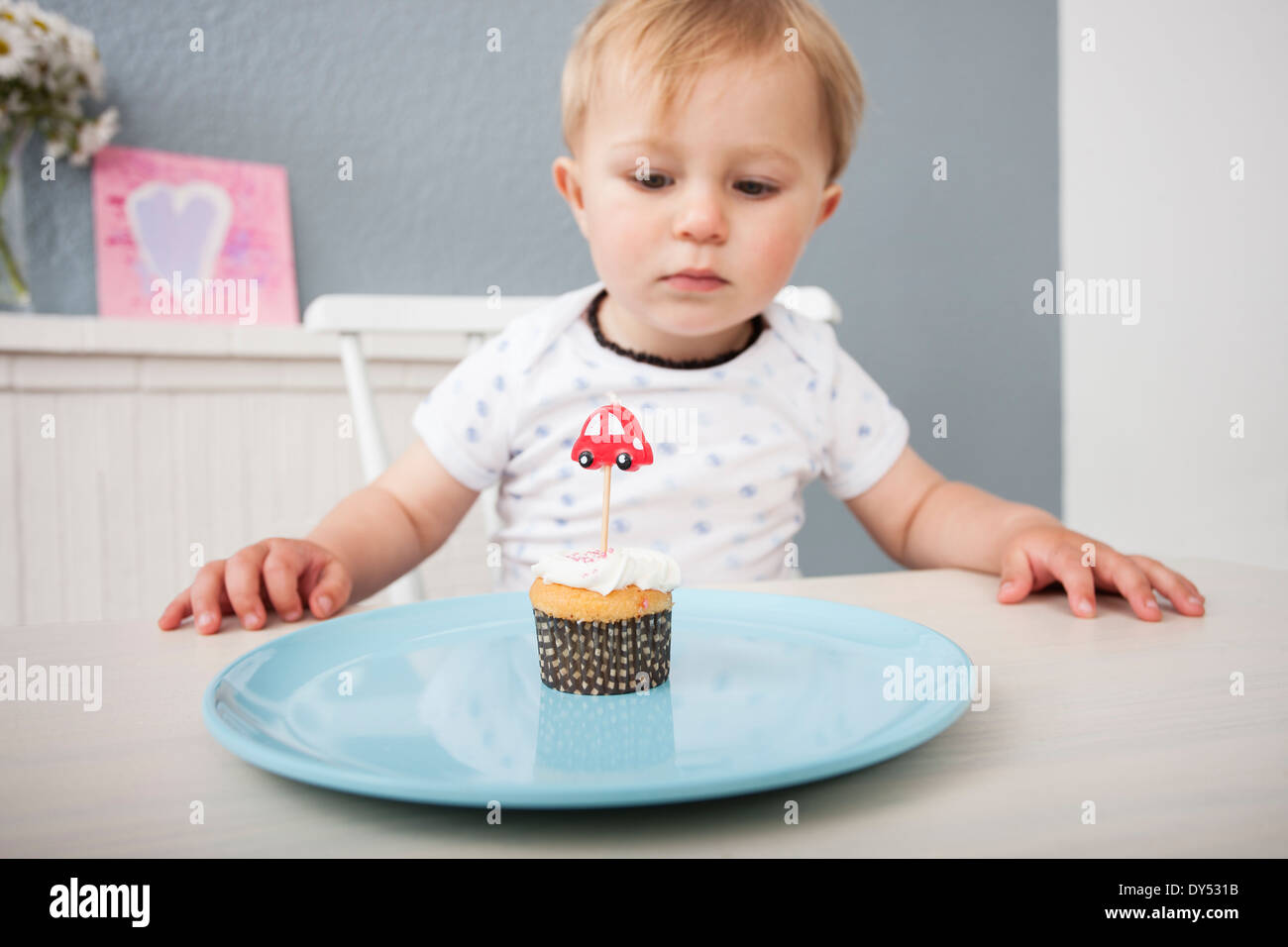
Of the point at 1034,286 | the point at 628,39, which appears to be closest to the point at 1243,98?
the point at 1034,286

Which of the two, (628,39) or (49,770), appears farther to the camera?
(628,39)

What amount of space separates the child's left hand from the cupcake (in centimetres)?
36

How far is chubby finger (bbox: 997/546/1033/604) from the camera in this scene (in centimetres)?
86

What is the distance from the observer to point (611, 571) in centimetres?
67

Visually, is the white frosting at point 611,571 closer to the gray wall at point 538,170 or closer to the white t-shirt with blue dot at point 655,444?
the white t-shirt with blue dot at point 655,444

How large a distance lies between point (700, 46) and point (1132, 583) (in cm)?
67

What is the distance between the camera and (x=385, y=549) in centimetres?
107

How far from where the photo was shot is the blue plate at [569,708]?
40 centimetres

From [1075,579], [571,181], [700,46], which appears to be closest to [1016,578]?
[1075,579]

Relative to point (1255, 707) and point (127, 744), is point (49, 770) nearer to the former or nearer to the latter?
point (127, 744)

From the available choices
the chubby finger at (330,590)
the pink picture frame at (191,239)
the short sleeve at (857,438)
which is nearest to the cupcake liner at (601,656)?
the chubby finger at (330,590)
